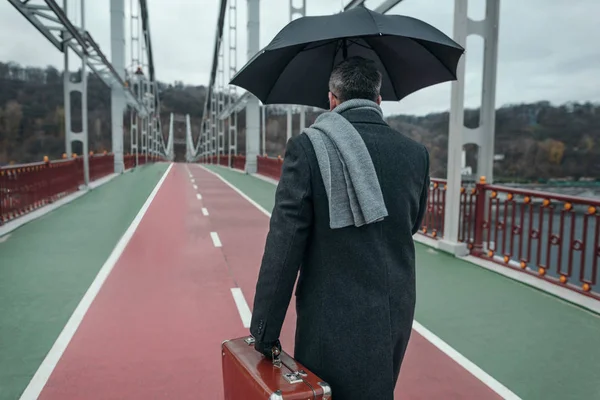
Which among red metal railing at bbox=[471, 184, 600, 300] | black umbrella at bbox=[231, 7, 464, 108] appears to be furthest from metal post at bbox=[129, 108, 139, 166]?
black umbrella at bbox=[231, 7, 464, 108]

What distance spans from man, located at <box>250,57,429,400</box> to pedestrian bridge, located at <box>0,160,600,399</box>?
1860 millimetres

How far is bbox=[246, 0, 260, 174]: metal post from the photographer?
85.6 ft

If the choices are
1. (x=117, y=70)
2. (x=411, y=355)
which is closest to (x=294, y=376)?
(x=411, y=355)

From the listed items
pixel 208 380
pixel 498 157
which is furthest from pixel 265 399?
pixel 498 157

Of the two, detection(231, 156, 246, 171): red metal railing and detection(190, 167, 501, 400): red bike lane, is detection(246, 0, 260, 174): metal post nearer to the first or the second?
detection(231, 156, 246, 171): red metal railing

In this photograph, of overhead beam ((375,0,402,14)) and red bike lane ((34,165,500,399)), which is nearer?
red bike lane ((34,165,500,399))

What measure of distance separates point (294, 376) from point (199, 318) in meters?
3.37

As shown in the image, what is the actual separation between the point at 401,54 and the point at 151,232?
7.86m

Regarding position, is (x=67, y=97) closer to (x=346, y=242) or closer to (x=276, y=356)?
(x=276, y=356)

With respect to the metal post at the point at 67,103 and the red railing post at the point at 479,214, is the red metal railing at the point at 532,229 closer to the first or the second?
the red railing post at the point at 479,214

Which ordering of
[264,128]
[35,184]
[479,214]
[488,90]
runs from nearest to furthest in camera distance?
1. [479,214]
2. [488,90]
3. [35,184]
4. [264,128]

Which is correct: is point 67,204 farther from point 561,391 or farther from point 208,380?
point 561,391

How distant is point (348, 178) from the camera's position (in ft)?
6.02

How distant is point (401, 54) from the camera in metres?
2.96
